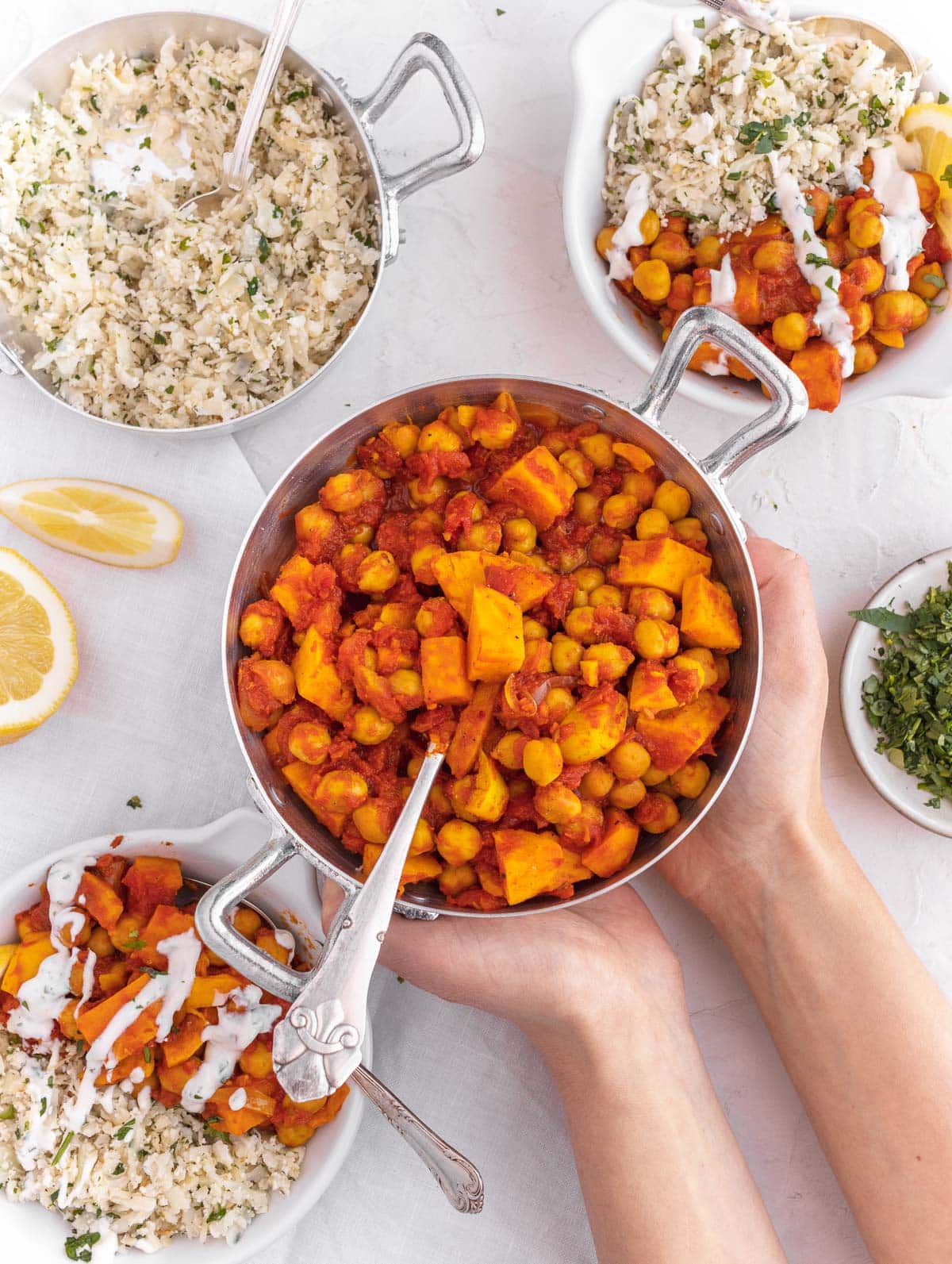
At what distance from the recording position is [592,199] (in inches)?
93.3

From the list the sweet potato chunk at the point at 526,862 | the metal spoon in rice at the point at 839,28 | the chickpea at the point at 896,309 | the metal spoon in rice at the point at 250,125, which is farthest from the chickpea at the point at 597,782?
the metal spoon in rice at the point at 839,28

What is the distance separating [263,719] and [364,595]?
33 cm

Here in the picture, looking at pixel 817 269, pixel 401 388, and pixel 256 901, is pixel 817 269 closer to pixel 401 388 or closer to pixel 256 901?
pixel 401 388

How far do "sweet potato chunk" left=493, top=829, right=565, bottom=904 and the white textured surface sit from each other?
2.58 ft

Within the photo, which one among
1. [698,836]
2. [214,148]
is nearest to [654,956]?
[698,836]

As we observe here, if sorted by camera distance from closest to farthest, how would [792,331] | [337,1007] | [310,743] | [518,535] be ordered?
[337,1007]
[310,743]
[518,535]
[792,331]

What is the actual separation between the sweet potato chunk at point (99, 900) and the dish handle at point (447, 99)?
157 centimetres

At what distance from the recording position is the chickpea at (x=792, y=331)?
7.34 feet

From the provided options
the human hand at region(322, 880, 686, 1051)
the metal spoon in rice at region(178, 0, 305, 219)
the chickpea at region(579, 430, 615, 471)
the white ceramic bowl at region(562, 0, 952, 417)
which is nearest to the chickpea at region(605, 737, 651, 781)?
the human hand at region(322, 880, 686, 1051)

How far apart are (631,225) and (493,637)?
1111 millimetres

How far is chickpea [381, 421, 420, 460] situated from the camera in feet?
6.95

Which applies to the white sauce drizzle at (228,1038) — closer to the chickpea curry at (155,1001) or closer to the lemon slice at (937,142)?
the chickpea curry at (155,1001)

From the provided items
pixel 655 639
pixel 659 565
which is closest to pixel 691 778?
pixel 655 639

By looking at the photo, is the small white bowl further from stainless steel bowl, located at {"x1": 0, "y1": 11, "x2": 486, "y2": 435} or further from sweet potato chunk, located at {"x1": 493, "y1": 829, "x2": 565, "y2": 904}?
stainless steel bowl, located at {"x1": 0, "y1": 11, "x2": 486, "y2": 435}
